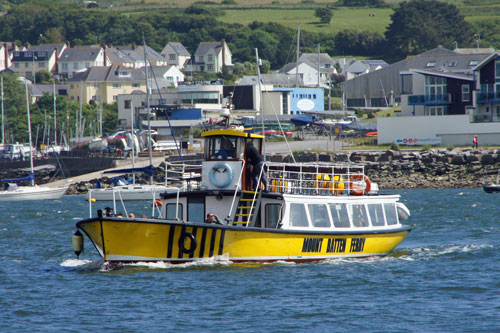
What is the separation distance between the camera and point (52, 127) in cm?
11531

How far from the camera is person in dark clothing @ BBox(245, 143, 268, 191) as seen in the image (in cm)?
2656

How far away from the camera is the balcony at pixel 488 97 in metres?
82.5

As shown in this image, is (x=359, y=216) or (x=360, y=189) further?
(x=360, y=189)

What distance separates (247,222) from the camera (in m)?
25.2

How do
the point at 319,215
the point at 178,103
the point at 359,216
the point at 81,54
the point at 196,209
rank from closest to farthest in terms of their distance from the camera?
the point at 196,209, the point at 319,215, the point at 359,216, the point at 178,103, the point at 81,54

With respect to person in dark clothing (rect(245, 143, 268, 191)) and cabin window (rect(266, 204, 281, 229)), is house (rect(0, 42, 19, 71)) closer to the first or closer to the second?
person in dark clothing (rect(245, 143, 268, 191))

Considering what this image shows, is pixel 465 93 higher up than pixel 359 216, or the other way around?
pixel 465 93

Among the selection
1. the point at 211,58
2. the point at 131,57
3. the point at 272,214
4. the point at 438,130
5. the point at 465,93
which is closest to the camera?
the point at 272,214

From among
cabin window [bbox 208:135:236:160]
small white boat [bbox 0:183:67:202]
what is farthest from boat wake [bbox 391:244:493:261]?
small white boat [bbox 0:183:67:202]

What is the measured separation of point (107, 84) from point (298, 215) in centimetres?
12523

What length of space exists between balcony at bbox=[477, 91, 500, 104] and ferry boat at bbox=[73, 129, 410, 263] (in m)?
56.3

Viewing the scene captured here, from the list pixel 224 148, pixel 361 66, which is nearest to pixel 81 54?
pixel 361 66

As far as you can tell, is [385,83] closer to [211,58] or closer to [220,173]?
[211,58]

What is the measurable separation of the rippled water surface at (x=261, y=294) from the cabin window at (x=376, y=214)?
1282 mm
